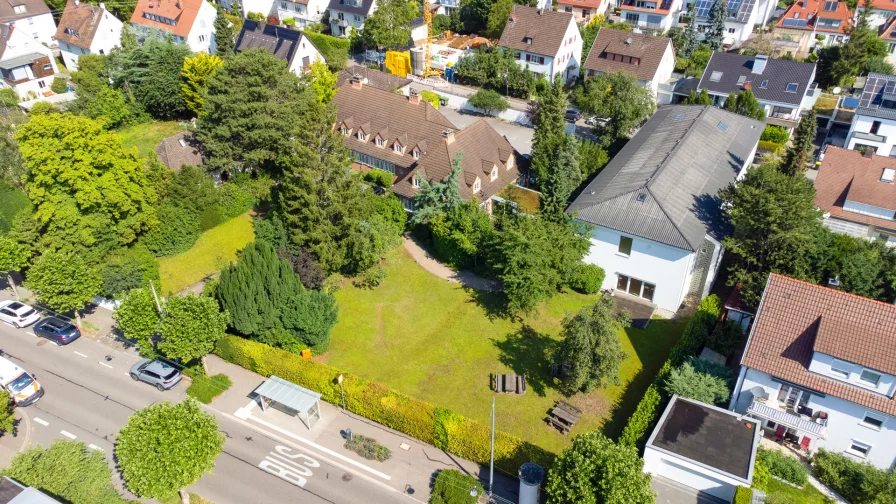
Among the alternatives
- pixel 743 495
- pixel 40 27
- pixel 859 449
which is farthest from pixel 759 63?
pixel 40 27

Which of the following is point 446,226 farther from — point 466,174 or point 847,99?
point 847,99

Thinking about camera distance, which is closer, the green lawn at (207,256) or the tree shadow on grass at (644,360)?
the tree shadow on grass at (644,360)

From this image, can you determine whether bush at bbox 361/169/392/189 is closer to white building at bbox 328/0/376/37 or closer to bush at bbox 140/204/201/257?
bush at bbox 140/204/201/257

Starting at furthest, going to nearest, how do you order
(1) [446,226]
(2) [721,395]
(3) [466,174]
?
1. (3) [466,174]
2. (1) [446,226]
3. (2) [721,395]

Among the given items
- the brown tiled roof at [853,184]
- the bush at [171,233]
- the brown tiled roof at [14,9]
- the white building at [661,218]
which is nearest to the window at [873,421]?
the white building at [661,218]

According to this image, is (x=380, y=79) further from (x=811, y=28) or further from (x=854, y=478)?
(x=854, y=478)

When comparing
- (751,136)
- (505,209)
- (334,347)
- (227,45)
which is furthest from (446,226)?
(227,45)

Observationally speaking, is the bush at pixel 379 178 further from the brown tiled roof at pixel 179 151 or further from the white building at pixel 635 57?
the white building at pixel 635 57
